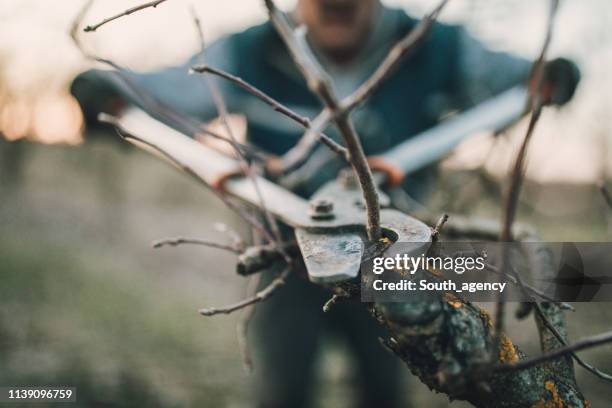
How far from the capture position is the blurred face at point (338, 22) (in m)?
2.01

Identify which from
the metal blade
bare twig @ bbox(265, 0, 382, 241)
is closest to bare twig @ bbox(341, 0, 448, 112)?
bare twig @ bbox(265, 0, 382, 241)

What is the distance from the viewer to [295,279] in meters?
2.18

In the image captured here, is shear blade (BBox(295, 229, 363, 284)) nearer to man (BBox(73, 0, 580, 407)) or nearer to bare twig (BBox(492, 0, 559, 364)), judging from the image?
bare twig (BBox(492, 0, 559, 364))

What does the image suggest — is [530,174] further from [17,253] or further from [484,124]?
[17,253]

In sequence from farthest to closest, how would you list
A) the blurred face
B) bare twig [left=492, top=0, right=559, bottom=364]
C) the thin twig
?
1. the blurred face
2. the thin twig
3. bare twig [left=492, top=0, right=559, bottom=364]

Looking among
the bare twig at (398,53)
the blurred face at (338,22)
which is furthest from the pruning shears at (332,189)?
the blurred face at (338,22)

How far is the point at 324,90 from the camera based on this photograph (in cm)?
42

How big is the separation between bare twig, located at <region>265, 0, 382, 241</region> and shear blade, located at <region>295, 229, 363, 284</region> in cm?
9

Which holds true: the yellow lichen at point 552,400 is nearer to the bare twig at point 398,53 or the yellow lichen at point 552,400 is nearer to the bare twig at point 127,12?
the bare twig at point 398,53

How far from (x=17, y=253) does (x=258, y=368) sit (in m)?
8.01

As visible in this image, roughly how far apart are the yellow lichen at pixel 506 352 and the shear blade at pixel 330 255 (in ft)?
0.77

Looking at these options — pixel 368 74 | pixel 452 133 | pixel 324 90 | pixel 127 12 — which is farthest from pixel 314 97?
pixel 324 90

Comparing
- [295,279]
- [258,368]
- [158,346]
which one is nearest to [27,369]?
[158,346]

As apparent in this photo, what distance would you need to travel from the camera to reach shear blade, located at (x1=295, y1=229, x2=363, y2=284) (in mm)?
599
